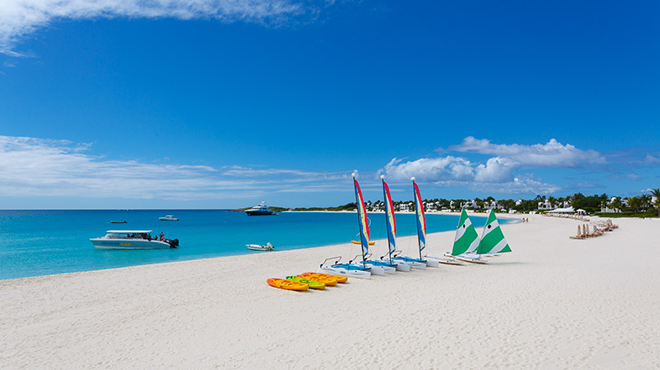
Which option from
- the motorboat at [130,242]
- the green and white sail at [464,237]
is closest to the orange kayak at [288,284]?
the green and white sail at [464,237]

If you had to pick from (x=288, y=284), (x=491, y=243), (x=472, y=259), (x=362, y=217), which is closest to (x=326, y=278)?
(x=288, y=284)

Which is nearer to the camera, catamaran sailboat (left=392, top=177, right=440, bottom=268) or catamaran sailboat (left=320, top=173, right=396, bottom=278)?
catamaran sailboat (left=320, top=173, right=396, bottom=278)

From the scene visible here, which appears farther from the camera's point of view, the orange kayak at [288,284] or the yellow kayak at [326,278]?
the yellow kayak at [326,278]

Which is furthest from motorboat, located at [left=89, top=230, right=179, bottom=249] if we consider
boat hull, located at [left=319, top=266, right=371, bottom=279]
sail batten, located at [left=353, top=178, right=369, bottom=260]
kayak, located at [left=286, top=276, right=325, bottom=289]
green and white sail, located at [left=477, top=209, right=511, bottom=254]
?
green and white sail, located at [left=477, top=209, right=511, bottom=254]

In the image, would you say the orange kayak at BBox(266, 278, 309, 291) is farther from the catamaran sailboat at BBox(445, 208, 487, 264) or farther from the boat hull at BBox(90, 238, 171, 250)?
the boat hull at BBox(90, 238, 171, 250)

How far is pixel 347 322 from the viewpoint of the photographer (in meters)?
10.4

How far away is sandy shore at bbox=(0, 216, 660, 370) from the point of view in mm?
7910

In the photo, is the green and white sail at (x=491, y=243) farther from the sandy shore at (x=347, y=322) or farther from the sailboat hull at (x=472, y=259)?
the sandy shore at (x=347, y=322)

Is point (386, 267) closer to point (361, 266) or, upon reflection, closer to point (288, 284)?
point (361, 266)

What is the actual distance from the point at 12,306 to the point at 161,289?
4.88 metres

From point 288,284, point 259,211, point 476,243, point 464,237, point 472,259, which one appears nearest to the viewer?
point 288,284

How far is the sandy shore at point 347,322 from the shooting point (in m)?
7.91

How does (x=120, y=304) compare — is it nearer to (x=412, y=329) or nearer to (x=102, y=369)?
(x=102, y=369)

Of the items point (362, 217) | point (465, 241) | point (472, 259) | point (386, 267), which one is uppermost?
point (362, 217)
